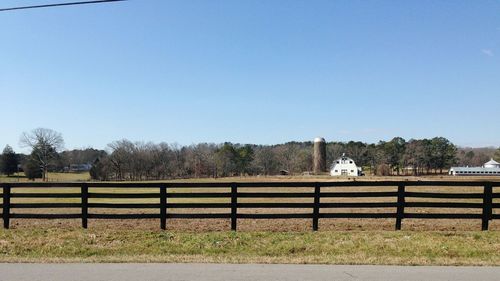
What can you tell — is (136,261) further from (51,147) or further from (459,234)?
(51,147)

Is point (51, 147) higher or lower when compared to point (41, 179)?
higher

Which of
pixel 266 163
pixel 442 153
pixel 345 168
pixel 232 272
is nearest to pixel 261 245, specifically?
pixel 232 272

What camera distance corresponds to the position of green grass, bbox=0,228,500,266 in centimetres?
827

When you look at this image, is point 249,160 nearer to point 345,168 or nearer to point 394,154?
point 345,168

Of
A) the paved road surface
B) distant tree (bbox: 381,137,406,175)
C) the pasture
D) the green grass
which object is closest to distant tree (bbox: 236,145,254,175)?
distant tree (bbox: 381,137,406,175)

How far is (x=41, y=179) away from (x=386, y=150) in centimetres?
10615

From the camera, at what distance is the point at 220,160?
145 meters

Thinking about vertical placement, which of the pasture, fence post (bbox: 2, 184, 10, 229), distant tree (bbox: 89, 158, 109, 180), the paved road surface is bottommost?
distant tree (bbox: 89, 158, 109, 180)

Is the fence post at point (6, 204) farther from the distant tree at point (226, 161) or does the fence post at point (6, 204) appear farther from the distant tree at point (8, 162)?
the distant tree at point (226, 161)

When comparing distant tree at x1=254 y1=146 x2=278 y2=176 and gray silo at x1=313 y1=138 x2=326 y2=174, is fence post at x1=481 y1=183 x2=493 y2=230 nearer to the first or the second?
gray silo at x1=313 y1=138 x2=326 y2=174

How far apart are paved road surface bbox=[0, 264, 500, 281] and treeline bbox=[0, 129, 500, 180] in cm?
10940

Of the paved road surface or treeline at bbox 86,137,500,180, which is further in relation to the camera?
treeline at bbox 86,137,500,180

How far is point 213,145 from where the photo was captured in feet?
605

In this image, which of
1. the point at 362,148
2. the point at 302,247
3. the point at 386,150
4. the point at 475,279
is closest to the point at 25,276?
the point at 302,247
